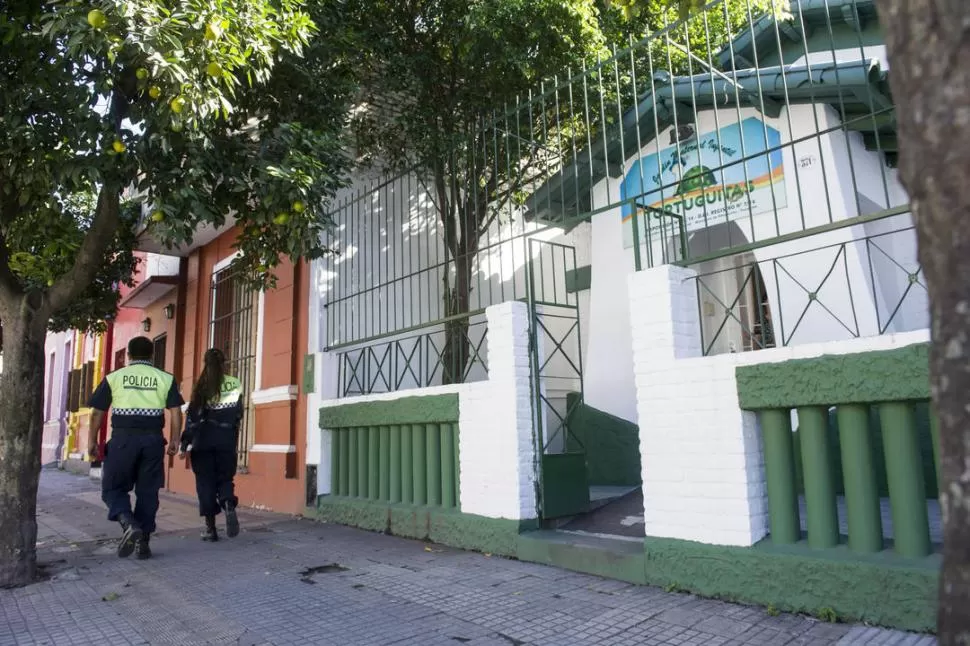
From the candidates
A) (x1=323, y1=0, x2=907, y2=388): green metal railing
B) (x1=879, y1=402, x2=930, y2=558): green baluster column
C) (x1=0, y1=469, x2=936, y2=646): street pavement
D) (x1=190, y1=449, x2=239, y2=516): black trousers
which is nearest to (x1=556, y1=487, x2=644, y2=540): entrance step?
(x1=0, y1=469, x2=936, y2=646): street pavement

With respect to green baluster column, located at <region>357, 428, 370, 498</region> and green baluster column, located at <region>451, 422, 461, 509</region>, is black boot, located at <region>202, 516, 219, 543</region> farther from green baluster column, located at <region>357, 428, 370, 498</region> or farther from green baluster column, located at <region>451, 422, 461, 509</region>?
green baluster column, located at <region>451, 422, 461, 509</region>

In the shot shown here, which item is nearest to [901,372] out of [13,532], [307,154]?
[307,154]

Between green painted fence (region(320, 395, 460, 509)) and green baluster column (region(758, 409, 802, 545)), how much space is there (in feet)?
8.66

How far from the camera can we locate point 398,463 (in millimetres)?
6531

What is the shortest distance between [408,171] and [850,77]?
154 inches

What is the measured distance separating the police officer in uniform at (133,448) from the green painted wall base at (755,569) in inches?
96.0

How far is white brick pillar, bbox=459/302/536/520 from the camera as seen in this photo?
526 cm

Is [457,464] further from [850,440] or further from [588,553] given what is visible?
[850,440]

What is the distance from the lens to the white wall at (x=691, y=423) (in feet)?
12.8

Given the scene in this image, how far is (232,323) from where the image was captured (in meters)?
10.3

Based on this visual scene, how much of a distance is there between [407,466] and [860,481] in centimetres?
391

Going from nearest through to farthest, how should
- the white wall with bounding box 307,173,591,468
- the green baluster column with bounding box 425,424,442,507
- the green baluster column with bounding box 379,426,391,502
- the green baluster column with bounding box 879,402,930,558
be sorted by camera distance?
1. the green baluster column with bounding box 879,402,930,558
2. the green baluster column with bounding box 425,424,442,507
3. the green baluster column with bounding box 379,426,391,502
4. the white wall with bounding box 307,173,591,468

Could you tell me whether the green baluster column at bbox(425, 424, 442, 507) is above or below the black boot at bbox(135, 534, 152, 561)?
above

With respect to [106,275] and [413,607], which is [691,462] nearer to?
[413,607]
